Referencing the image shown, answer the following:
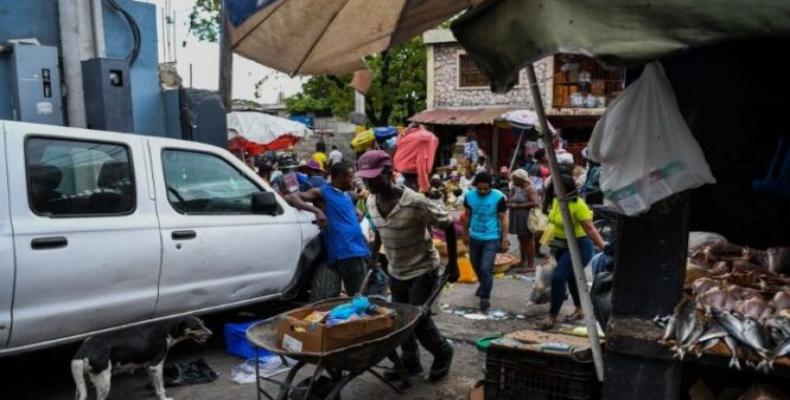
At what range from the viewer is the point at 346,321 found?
3.72 metres

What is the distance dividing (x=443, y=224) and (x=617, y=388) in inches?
73.9

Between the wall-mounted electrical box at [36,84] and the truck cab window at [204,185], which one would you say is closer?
the truck cab window at [204,185]

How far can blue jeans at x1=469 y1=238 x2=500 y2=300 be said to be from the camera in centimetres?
703

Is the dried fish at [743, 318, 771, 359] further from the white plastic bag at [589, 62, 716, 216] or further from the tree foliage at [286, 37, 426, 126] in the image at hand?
the tree foliage at [286, 37, 426, 126]

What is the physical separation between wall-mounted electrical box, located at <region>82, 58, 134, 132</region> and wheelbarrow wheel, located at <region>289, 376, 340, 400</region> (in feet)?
14.3

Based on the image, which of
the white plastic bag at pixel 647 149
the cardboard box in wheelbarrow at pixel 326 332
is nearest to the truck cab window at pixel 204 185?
the cardboard box in wheelbarrow at pixel 326 332

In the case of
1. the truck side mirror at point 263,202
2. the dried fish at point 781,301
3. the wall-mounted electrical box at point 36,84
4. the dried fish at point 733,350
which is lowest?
the dried fish at point 733,350

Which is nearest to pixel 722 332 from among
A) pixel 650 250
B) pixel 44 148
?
pixel 650 250

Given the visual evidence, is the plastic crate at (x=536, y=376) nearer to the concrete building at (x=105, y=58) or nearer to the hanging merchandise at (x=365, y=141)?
the concrete building at (x=105, y=58)

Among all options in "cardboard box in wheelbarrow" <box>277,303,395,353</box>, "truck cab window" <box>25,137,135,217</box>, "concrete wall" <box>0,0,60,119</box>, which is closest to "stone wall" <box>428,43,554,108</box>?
"concrete wall" <box>0,0,60,119</box>

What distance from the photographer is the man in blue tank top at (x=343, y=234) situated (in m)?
5.71

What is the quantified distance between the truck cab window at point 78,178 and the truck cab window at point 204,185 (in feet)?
1.26

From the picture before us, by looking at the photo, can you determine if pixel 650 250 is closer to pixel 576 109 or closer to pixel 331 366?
pixel 331 366

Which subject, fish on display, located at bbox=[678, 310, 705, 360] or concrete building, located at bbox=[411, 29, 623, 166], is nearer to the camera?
fish on display, located at bbox=[678, 310, 705, 360]
